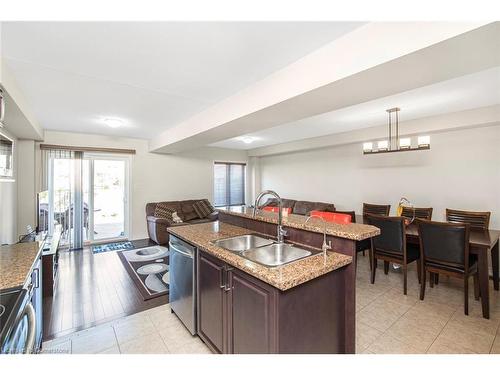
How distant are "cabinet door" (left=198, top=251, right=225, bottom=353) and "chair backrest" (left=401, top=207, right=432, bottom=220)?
3513 mm

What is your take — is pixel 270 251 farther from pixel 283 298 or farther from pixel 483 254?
pixel 483 254

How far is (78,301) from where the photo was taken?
2.71 meters

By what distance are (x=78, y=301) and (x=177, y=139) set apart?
2.80 metres

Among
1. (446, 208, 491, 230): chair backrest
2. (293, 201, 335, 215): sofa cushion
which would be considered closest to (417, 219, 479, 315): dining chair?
(446, 208, 491, 230): chair backrest

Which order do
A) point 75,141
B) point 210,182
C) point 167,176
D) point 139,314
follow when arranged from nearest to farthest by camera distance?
point 139,314, point 75,141, point 167,176, point 210,182

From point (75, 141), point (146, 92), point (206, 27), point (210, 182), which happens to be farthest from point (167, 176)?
point (206, 27)

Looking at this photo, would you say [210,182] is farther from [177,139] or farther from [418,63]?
[418,63]

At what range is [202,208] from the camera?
6.29 metres

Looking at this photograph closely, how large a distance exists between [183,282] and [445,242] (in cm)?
283

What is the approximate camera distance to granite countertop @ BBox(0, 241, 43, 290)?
Answer: 1.36 meters

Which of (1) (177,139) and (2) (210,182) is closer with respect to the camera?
(1) (177,139)

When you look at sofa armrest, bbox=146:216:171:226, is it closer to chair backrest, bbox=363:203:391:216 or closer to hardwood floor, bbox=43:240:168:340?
hardwood floor, bbox=43:240:168:340

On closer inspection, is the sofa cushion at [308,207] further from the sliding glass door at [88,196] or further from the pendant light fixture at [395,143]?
the sliding glass door at [88,196]

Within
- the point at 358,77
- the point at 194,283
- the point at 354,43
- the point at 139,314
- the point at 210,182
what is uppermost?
the point at 354,43
